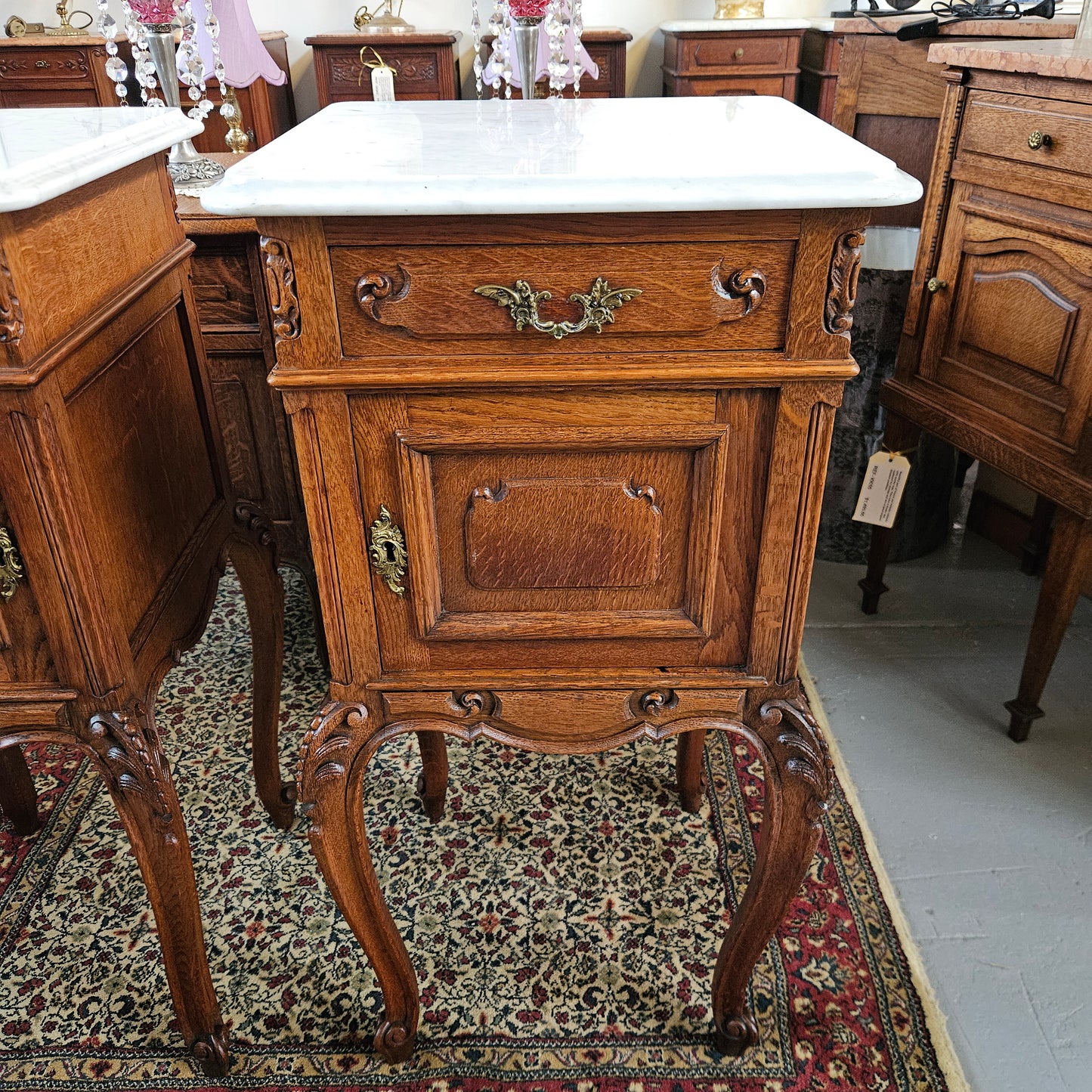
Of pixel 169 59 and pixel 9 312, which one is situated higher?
pixel 169 59

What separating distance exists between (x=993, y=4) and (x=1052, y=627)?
1.78 m

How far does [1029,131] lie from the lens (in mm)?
1390

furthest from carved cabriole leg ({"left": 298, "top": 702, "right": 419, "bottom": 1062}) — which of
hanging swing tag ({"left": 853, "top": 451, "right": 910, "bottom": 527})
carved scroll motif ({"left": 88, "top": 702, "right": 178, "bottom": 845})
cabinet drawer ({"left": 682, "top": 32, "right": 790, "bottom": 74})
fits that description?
cabinet drawer ({"left": 682, "top": 32, "right": 790, "bottom": 74})

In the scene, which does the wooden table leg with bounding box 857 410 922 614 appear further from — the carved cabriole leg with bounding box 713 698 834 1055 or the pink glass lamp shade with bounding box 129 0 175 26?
the pink glass lamp shade with bounding box 129 0 175 26

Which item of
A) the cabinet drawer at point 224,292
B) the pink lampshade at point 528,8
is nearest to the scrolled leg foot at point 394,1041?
the cabinet drawer at point 224,292

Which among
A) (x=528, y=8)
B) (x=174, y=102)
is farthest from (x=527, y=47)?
(x=174, y=102)

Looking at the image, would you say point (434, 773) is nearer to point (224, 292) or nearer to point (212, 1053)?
point (212, 1053)

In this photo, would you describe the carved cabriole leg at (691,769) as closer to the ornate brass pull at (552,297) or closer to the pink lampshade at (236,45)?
the ornate brass pull at (552,297)

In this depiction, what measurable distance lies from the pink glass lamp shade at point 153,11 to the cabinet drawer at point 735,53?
265 cm

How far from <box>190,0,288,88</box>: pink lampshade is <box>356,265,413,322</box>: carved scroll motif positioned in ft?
3.87

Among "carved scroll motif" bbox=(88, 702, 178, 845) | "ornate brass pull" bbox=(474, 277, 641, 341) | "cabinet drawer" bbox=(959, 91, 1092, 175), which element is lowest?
"carved scroll motif" bbox=(88, 702, 178, 845)

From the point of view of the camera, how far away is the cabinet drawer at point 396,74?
11.9ft

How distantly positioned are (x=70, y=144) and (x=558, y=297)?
1.57 feet

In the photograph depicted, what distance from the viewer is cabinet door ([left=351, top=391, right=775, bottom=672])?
789mm
